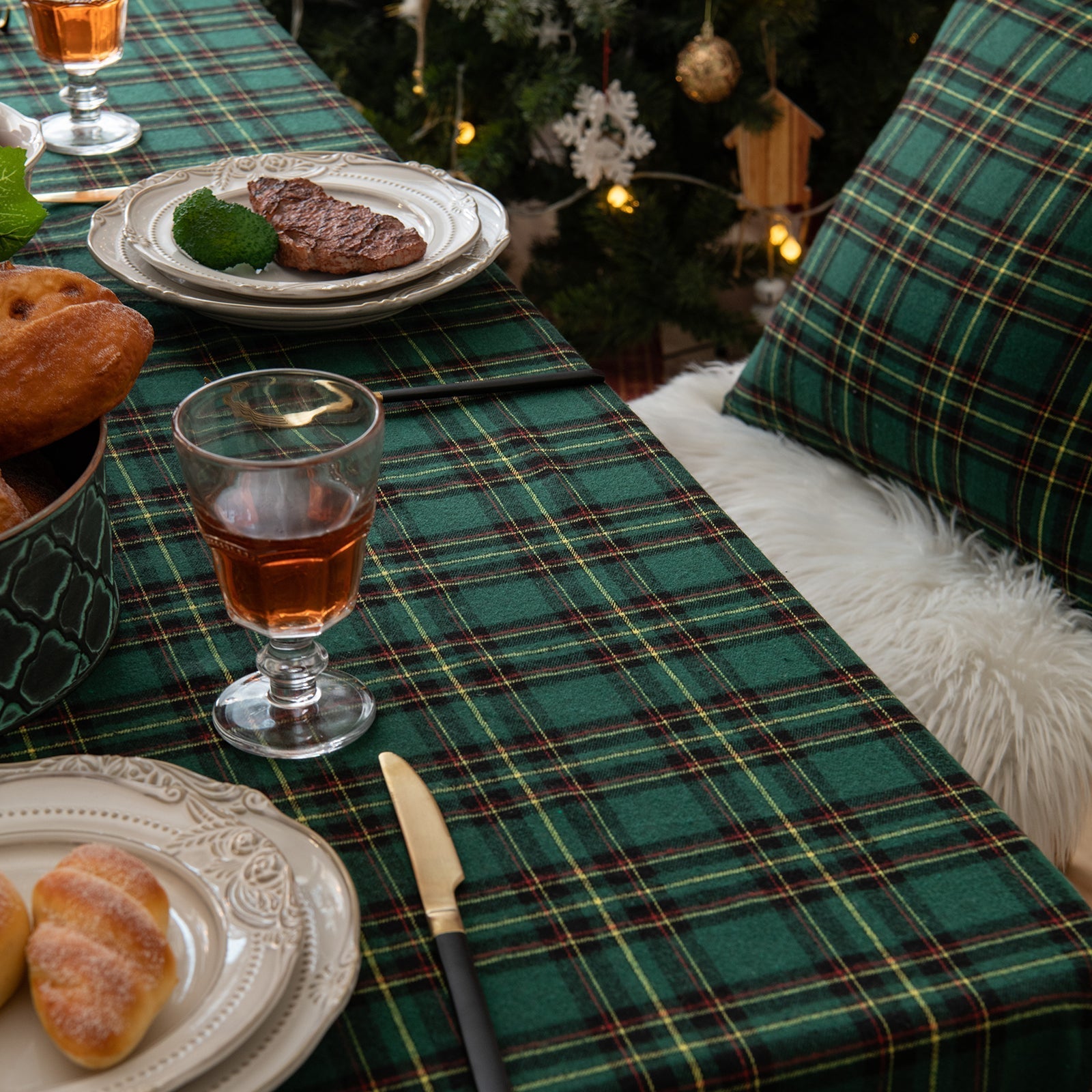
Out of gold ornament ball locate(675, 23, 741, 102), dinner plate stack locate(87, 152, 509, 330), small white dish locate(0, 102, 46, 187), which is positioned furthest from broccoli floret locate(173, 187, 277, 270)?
gold ornament ball locate(675, 23, 741, 102)

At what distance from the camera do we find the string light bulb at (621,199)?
225 cm

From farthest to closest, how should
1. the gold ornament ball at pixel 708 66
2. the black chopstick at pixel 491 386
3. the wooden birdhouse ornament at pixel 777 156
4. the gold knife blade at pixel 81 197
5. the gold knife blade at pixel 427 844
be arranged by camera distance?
the wooden birdhouse ornament at pixel 777 156, the gold ornament ball at pixel 708 66, the gold knife blade at pixel 81 197, the black chopstick at pixel 491 386, the gold knife blade at pixel 427 844

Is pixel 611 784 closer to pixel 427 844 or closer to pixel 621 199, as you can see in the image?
pixel 427 844

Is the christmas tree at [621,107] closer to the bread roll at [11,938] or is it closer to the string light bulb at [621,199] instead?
the string light bulb at [621,199]

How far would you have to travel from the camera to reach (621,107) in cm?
206

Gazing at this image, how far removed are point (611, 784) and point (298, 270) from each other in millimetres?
572

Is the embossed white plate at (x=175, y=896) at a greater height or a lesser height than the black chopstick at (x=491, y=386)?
greater

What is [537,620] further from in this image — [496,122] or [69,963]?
[496,122]

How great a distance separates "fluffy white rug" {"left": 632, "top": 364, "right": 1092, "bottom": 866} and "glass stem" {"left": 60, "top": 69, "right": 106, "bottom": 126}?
67cm

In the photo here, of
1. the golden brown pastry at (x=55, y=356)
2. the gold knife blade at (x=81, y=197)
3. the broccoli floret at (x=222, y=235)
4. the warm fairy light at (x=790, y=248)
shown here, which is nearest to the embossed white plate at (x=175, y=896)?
the golden brown pastry at (x=55, y=356)

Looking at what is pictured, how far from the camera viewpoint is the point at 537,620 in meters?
0.76

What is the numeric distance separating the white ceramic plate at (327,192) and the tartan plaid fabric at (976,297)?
0.42 metres

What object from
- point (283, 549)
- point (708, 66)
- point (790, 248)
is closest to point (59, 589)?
point (283, 549)

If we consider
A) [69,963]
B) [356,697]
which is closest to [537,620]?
[356,697]
